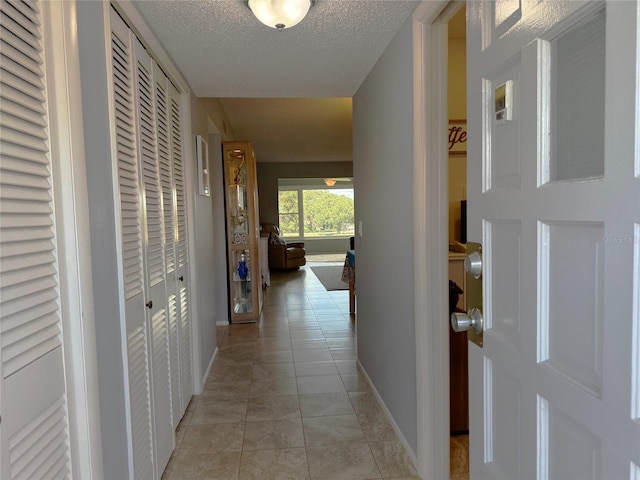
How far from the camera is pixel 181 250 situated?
2.47 meters

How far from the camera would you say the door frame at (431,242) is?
168 cm

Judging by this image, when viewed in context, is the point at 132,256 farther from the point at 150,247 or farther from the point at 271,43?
the point at 271,43

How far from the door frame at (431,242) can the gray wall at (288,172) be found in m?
7.82

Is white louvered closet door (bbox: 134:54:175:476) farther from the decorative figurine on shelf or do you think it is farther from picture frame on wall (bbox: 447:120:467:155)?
→ the decorative figurine on shelf

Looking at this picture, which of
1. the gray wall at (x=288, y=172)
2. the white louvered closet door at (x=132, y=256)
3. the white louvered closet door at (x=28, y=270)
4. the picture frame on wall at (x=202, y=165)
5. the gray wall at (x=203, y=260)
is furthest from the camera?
the gray wall at (x=288, y=172)

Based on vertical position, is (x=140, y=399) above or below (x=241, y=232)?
below

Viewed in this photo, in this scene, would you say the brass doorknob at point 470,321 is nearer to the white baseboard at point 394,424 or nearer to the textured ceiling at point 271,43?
the white baseboard at point 394,424

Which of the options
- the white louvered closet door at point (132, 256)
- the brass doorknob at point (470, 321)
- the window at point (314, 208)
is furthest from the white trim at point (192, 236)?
the window at point (314, 208)

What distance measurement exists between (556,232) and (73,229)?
1127mm

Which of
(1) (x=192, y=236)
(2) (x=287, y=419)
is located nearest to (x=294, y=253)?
(1) (x=192, y=236)

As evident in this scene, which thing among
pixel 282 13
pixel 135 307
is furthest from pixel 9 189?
pixel 282 13

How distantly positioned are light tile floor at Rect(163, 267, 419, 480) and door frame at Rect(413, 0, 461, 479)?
0.94 ft

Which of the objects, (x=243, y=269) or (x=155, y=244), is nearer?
(x=155, y=244)

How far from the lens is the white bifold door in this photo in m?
1.50
